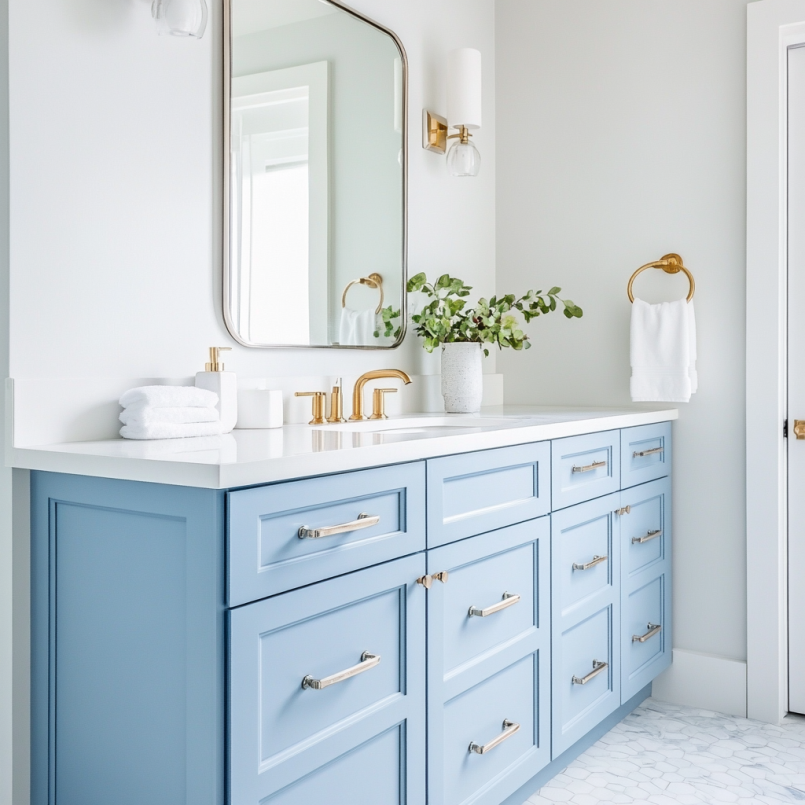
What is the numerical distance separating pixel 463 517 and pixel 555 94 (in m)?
1.71

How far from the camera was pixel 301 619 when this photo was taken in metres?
1.23

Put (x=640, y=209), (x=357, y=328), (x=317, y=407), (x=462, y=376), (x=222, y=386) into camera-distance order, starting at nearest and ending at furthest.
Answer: (x=222, y=386) → (x=317, y=407) → (x=357, y=328) → (x=462, y=376) → (x=640, y=209)

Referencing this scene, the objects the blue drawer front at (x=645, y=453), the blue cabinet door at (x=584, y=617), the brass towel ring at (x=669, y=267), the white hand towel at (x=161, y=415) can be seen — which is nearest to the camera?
the white hand towel at (x=161, y=415)

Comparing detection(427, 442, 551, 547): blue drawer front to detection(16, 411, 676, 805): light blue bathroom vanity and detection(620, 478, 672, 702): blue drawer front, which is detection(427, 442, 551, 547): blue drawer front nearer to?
detection(16, 411, 676, 805): light blue bathroom vanity

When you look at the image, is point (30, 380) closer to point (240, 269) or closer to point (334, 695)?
point (240, 269)

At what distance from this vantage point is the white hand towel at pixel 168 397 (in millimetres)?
1477

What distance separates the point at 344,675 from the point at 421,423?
3.12 feet

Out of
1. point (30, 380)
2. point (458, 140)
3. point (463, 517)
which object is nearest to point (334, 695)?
point (463, 517)

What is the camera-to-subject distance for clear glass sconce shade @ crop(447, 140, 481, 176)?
7.82 ft

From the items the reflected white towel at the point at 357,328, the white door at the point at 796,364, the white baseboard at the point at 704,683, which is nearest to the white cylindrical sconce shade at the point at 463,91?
the reflected white towel at the point at 357,328

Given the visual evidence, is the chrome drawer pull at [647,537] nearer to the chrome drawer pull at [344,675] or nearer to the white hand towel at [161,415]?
the chrome drawer pull at [344,675]

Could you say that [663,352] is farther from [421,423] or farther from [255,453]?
[255,453]

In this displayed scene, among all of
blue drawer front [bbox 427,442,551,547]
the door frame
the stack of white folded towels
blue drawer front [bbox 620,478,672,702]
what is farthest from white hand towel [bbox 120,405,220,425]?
the door frame

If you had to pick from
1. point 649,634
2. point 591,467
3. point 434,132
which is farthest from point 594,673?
point 434,132
